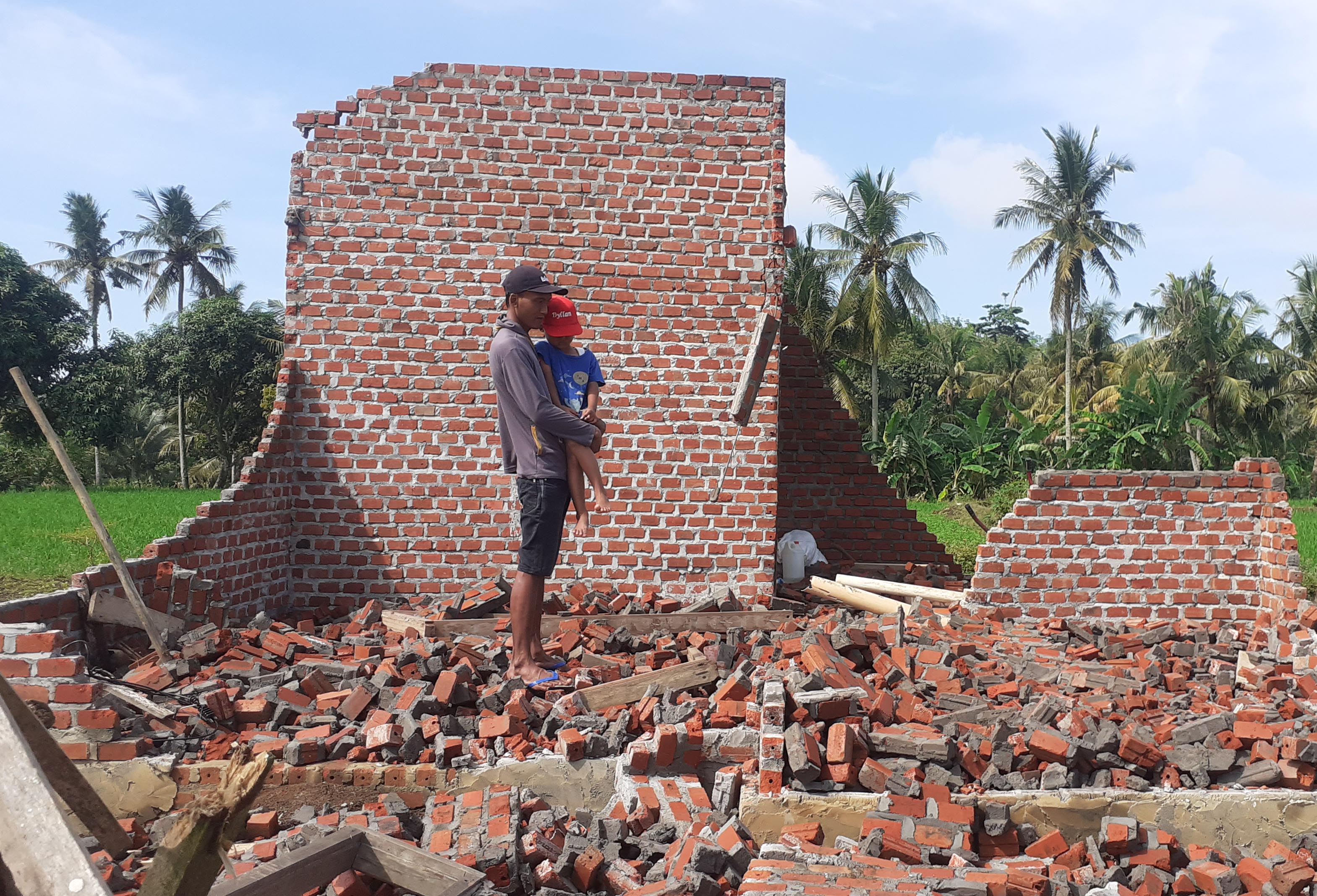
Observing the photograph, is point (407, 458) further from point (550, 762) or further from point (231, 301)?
point (231, 301)

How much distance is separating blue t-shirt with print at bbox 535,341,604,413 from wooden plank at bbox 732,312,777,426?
129cm

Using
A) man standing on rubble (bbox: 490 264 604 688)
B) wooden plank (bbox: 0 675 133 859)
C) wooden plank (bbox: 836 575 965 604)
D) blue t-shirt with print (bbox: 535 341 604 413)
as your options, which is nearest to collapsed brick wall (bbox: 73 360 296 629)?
man standing on rubble (bbox: 490 264 604 688)

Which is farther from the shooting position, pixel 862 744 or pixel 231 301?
pixel 231 301

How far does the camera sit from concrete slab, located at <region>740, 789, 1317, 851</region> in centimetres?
354

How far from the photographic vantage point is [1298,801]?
376cm

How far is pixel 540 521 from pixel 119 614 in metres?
2.16

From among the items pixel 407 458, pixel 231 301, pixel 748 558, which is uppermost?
pixel 231 301

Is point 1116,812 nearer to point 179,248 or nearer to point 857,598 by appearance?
point 857,598

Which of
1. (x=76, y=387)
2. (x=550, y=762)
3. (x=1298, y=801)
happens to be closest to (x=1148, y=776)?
(x=1298, y=801)

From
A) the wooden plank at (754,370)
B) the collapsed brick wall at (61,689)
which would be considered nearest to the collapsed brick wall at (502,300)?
the wooden plank at (754,370)

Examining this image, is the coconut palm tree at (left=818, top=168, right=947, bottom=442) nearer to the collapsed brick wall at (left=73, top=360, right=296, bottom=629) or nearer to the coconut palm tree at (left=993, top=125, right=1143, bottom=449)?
the coconut palm tree at (left=993, top=125, right=1143, bottom=449)

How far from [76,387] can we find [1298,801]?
105ft

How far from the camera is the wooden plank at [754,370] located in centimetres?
609

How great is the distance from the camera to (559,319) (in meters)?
5.00
